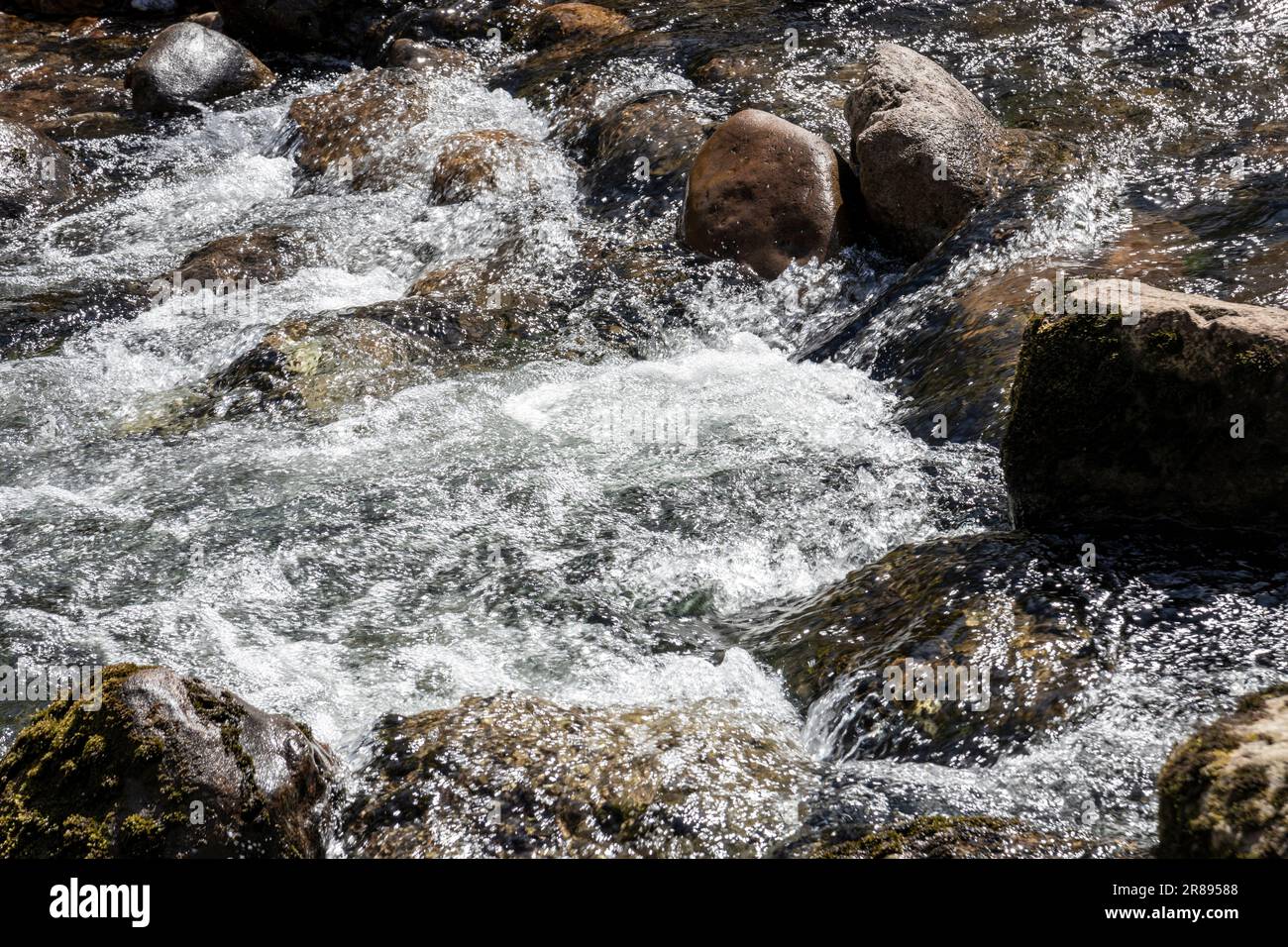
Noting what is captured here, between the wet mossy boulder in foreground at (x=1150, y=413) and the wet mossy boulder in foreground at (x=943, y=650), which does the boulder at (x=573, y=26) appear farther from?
the wet mossy boulder in foreground at (x=943, y=650)

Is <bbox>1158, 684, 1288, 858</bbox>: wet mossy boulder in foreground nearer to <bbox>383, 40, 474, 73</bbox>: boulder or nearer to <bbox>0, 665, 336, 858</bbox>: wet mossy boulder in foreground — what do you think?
<bbox>0, 665, 336, 858</bbox>: wet mossy boulder in foreground

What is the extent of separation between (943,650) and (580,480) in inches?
90.0

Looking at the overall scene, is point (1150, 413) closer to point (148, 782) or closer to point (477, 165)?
point (148, 782)

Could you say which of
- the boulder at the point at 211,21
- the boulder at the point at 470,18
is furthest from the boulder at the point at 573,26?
the boulder at the point at 211,21

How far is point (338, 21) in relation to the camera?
1241 cm

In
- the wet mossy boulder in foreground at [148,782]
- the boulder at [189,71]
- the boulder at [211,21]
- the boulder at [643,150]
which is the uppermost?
the boulder at [211,21]

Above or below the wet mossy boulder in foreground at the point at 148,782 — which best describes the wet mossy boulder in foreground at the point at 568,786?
below

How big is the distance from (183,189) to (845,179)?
5817 mm

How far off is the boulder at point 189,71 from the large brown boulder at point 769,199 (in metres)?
6.32

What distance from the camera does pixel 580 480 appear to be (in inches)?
217

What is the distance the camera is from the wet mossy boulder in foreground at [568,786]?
125 inches

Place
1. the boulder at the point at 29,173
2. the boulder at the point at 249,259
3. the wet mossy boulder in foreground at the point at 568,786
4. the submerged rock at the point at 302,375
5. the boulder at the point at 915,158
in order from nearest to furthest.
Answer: the wet mossy boulder in foreground at the point at 568,786 → the submerged rock at the point at 302,375 → the boulder at the point at 915,158 → the boulder at the point at 249,259 → the boulder at the point at 29,173
